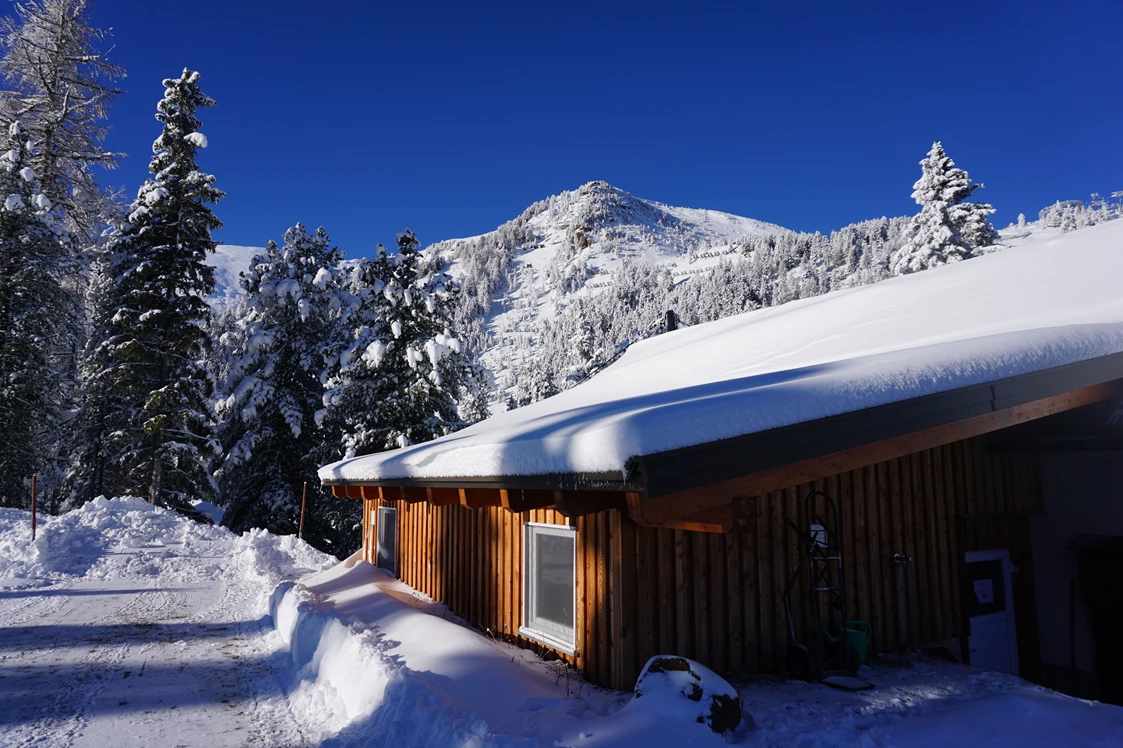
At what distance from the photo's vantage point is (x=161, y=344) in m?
18.3

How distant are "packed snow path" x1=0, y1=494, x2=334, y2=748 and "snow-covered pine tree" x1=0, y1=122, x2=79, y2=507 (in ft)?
16.1

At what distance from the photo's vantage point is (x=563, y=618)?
5801mm

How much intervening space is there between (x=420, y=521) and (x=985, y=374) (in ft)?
24.5

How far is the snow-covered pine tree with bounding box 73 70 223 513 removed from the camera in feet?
59.2

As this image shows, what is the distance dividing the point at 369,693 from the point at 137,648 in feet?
14.2

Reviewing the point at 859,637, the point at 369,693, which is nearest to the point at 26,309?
the point at 369,693

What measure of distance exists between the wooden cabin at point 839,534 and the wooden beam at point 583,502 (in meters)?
0.01

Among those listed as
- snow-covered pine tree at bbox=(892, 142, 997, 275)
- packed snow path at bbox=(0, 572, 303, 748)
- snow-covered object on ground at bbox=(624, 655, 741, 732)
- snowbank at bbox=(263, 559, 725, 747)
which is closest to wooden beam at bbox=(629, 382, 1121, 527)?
snow-covered object on ground at bbox=(624, 655, 741, 732)

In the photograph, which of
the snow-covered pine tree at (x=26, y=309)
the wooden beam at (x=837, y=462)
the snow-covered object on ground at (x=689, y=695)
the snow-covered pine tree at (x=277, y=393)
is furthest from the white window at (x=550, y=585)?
the snow-covered pine tree at (x=26, y=309)

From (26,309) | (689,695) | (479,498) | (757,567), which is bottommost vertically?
(689,695)

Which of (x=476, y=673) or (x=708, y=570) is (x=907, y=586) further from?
(x=476, y=673)

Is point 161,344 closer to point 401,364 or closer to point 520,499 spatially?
point 401,364

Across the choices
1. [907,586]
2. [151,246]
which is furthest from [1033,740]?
[151,246]

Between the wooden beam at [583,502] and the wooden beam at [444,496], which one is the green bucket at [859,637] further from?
the wooden beam at [444,496]
